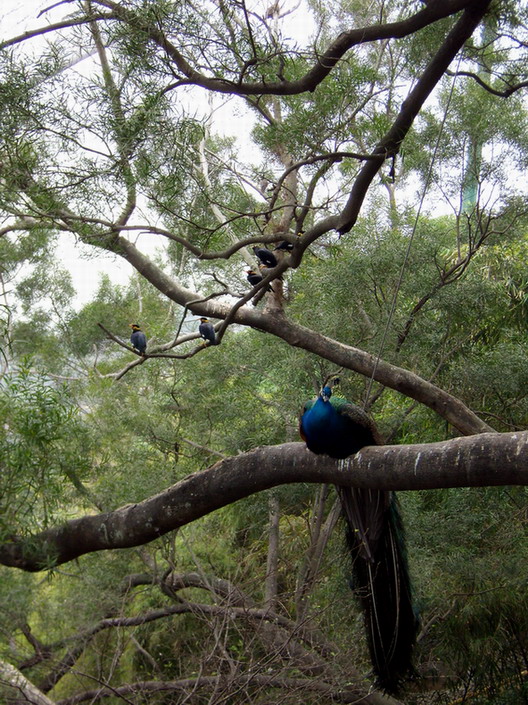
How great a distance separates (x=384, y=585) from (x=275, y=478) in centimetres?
66

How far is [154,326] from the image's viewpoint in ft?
18.8

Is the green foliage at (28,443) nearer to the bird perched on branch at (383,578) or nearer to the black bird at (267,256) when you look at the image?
the bird perched on branch at (383,578)

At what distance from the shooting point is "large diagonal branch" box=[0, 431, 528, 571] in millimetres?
1737

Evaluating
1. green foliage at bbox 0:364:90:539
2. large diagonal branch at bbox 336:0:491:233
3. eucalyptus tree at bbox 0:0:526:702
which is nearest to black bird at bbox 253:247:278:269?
eucalyptus tree at bbox 0:0:526:702

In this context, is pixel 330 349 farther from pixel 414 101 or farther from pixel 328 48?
pixel 328 48

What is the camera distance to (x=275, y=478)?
2254 mm

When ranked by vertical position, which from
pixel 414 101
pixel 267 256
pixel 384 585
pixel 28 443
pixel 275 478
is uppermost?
pixel 267 256

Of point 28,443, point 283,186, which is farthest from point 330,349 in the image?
point 28,443

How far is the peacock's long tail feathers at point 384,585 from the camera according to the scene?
95.2 inches

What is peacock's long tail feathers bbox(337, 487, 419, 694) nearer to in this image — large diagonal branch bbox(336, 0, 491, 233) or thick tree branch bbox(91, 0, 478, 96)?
large diagonal branch bbox(336, 0, 491, 233)

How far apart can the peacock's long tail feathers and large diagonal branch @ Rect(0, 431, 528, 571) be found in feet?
1.04

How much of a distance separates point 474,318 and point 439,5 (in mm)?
2097

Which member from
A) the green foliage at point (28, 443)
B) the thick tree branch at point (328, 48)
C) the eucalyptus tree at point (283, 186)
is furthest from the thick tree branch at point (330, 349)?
the green foliage at point (28, 443)

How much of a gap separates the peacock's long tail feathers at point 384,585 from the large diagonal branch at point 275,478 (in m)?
0.32
